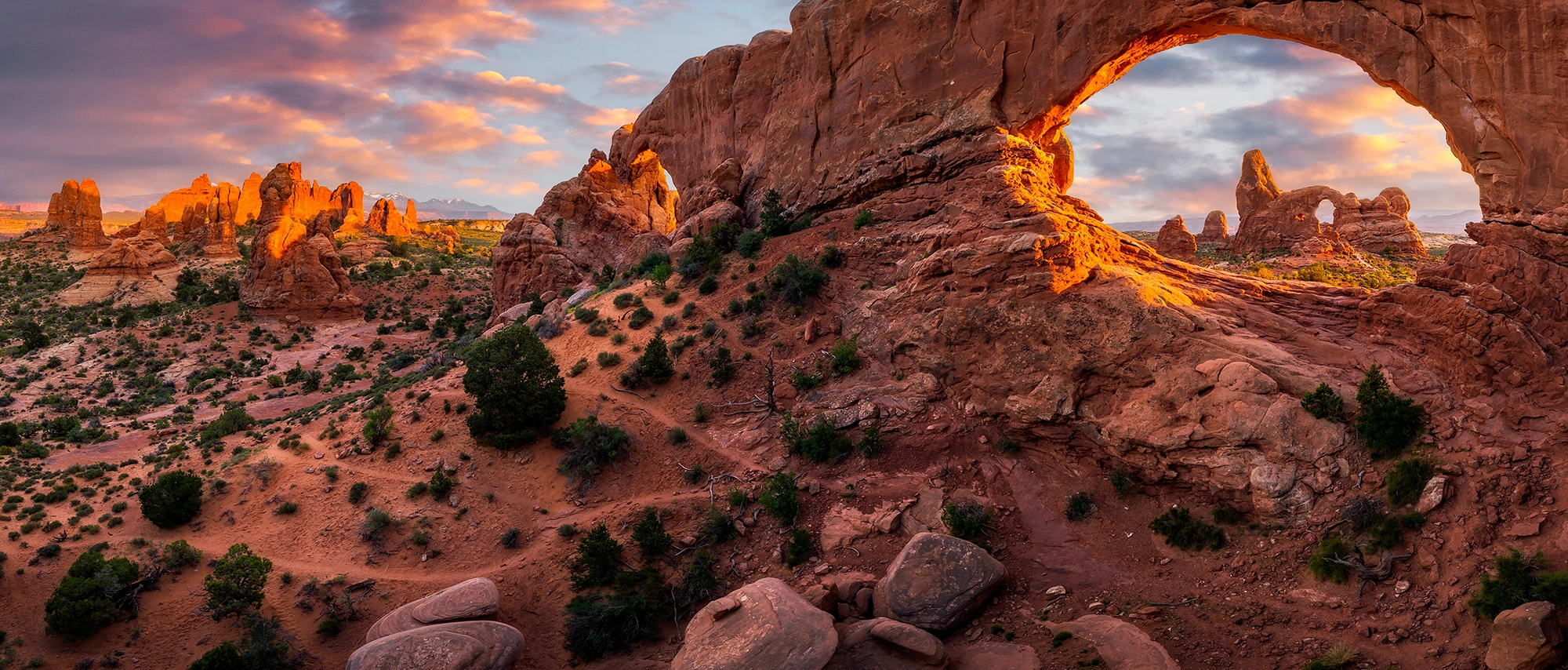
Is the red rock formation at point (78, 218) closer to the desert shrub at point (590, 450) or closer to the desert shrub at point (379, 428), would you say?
the desert shrub at point (379, 428)

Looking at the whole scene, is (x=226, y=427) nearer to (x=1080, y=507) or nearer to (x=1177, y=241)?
(x=1080, y=507)

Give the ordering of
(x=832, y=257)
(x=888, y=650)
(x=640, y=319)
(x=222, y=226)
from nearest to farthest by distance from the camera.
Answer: (x=888, y=650) < (x=832, y=257) < (x=640, y=319) < (x=222, y=226)

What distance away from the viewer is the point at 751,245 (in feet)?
119

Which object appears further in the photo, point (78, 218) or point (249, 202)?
point (249, 202)

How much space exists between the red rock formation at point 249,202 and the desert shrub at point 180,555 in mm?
83882

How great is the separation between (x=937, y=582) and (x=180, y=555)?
2825 centimetres

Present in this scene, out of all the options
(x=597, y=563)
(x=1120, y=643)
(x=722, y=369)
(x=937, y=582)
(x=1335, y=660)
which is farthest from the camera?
(x=722, y=369)

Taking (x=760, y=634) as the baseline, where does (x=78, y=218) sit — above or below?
above

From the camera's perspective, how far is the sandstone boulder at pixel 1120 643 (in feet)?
50.4

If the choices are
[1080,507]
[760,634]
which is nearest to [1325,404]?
[1080,507]

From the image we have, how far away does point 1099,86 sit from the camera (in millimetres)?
27266

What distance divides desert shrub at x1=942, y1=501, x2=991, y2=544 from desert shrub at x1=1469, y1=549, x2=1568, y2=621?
10.7 m

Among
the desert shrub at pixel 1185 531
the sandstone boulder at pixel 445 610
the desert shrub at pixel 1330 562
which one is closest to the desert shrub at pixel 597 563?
the sandstone boulder at pixel 445 610

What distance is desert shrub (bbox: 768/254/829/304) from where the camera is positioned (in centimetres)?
3156
